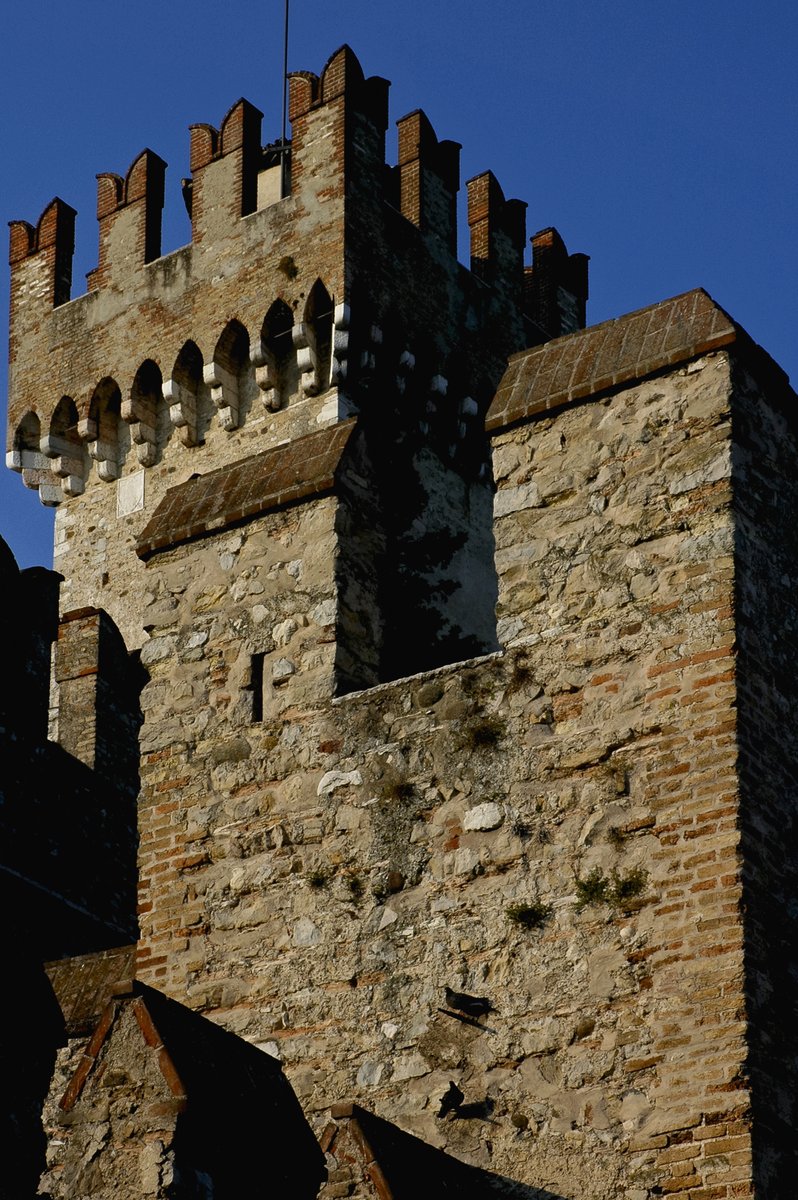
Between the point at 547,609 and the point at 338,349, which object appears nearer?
the point at 547,609

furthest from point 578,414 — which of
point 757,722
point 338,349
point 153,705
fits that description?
point 338,349

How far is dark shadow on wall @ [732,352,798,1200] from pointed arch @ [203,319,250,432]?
13845mm

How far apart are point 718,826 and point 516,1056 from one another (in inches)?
48.0

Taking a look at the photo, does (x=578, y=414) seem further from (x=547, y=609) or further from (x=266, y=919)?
(x=266, y=919)

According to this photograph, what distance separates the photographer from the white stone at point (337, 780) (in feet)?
32.4

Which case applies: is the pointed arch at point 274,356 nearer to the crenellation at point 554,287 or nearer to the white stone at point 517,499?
the crenellation at point 554,287

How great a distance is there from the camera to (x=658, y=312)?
991 cm

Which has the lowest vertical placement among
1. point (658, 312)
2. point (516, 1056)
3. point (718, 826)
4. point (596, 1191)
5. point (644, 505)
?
point (596, 1191)

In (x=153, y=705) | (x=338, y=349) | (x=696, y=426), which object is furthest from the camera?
(x=338, y=349)

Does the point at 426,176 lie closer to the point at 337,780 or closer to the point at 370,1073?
the point at 337,780

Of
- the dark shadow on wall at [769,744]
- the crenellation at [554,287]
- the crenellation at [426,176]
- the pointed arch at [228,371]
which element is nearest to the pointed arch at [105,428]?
the pointed arch at [228,371]

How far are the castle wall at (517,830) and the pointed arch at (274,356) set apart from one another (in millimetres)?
12432

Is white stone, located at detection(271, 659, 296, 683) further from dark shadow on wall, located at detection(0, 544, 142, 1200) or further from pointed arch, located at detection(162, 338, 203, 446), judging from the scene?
pointed arch, located at detection(162, 338, 203, 446)

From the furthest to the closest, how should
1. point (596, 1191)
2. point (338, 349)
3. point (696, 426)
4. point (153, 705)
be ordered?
point (338, 349), point (153, 705), point (696, 426), point (596, 1191)
